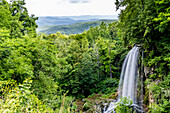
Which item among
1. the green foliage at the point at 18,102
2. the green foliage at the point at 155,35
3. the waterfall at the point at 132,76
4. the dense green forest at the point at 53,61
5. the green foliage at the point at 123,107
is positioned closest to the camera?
the green foliage at the point at 18,102

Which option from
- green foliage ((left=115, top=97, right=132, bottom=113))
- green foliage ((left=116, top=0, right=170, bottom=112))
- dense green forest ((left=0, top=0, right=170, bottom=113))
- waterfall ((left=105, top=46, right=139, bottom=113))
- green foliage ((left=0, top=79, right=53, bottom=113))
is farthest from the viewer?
waterfall ((left=105, top=46, right=139, bottom=113))

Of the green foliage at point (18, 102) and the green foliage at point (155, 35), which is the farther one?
the green foliage at point (155, 35)

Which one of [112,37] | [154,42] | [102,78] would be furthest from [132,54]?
[112,37]

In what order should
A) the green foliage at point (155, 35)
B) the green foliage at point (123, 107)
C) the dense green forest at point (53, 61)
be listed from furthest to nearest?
the green foliage at point (155, 35)
the green foliage at point (123, 107)
the dense green forest at point (53, 61)

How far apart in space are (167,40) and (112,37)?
2074 centimetres

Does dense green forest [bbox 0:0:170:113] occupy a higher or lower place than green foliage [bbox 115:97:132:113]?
higher

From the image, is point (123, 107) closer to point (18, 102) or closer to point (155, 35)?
point (18, 102)

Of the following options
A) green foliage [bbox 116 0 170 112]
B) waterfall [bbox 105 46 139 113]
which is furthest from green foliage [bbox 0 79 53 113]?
waterfall [bbox 105 46 139 113]

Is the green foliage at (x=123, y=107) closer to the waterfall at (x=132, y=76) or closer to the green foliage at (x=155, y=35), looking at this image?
the green foliage at (x=155, y=35)

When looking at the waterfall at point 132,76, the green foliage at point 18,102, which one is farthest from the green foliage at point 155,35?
the green foliage at point 18,102

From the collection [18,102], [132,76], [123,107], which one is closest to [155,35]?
[132,76]

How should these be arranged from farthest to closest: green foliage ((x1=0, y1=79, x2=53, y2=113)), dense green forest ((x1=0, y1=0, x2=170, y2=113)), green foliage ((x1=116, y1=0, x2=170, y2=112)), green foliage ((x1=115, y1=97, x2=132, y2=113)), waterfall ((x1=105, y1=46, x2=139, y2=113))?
waterfall ((x1=105, y1=46, x2=139, y2=113)) < green foliage ((x1=116, y1=0, x2=170, y2=112)) < green foliage ((x1=115, y1=97, x2=132, y2=113)) < dense green forest ((x1=0, y1=0, x2=170, y2=113)) < green foliage ((x1=0, y1=79, x2=53, y2=113))

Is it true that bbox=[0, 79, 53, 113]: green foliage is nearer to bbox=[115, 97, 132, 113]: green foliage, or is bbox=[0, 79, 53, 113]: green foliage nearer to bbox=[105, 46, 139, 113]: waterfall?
bbox=[115, 97, 132, 113]: green foliage

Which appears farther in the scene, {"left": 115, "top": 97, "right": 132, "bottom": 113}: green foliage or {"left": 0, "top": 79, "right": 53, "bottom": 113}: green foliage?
{"left": 115, "top": 97, "right": 132, "bottom": 113}: green foliage
